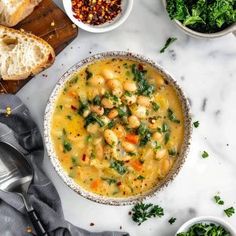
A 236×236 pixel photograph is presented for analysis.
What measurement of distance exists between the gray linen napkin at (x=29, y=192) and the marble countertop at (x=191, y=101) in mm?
93

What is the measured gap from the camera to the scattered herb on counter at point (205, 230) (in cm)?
362

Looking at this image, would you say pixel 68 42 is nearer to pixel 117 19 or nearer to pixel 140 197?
pixel 117 19

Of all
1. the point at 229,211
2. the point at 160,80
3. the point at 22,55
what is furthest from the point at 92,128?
the point at 229,211

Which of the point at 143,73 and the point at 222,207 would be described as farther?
the point at 222,207

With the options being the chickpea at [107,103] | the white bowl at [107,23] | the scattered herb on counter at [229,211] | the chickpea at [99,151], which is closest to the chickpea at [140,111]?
the chickpea at [107,103]

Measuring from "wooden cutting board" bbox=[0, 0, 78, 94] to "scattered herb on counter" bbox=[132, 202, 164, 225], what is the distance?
3.01 feet

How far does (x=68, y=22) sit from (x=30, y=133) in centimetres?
63

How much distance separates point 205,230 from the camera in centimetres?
362

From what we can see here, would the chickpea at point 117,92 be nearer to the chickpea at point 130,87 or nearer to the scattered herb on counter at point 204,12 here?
the chickpea at point 130,87

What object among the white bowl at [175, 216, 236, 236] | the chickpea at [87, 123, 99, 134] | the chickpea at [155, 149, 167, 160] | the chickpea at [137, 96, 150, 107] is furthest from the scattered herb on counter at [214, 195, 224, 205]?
the chickpea at [87, 123, 99, 134]

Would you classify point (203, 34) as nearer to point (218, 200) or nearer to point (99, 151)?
point (99, 151)

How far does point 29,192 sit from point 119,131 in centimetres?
59

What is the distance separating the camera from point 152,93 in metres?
3.50

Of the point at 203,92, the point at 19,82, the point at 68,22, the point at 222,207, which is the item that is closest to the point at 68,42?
the point at 68,22
